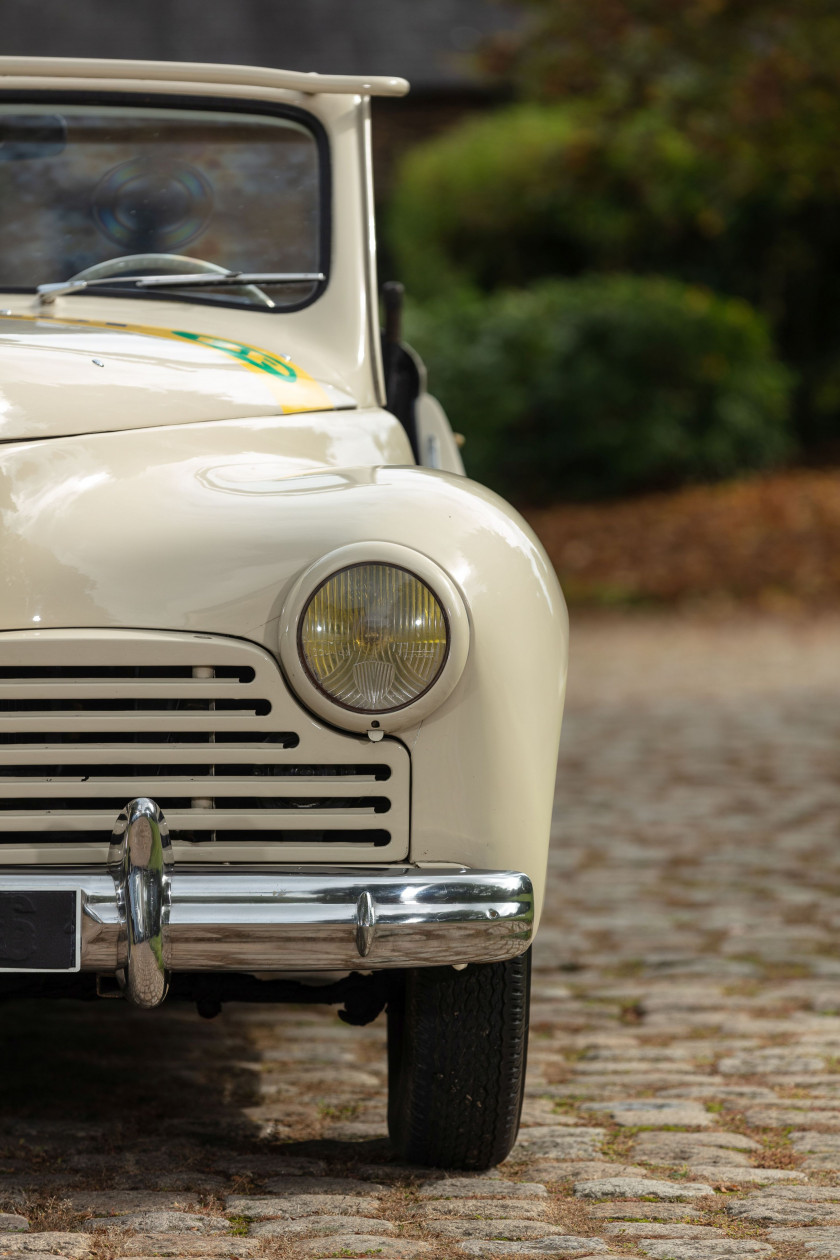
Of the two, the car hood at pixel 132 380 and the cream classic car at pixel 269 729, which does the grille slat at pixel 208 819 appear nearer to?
→ the cream classic car at pixel 269 729

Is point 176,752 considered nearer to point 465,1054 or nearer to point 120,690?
point 120,690

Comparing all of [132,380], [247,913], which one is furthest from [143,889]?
[132,380]

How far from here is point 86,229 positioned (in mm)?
3582

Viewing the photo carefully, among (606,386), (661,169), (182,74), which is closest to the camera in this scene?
(182,74)

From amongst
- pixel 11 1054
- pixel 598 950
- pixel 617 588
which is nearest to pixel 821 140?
Result: pixel 617 588

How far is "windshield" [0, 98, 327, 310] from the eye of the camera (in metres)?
3.58

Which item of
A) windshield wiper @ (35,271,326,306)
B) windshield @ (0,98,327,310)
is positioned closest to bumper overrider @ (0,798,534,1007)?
windshield wiper @ (35,271,326,306)

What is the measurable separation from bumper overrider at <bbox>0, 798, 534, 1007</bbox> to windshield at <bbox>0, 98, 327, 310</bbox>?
1.67 m

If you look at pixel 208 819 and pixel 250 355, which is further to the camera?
pixel 250 355

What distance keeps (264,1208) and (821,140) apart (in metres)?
12.0

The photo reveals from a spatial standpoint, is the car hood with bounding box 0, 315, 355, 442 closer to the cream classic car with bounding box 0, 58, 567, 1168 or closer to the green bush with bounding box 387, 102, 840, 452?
the cream classic car with bounding box 0, 58, 567, 1168

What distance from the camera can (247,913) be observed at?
229 centimetres

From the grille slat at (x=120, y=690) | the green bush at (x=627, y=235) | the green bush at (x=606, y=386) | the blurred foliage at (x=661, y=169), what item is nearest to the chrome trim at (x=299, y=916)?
the grille slat at (x=120, y=690)

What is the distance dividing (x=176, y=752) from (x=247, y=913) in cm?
27
